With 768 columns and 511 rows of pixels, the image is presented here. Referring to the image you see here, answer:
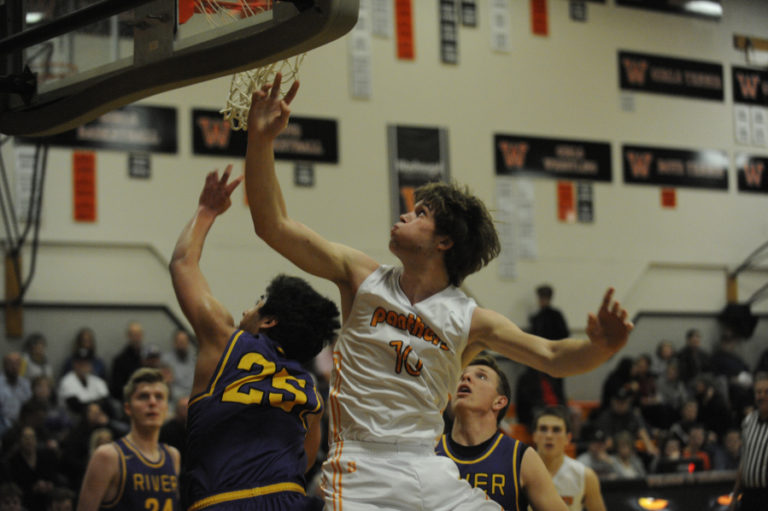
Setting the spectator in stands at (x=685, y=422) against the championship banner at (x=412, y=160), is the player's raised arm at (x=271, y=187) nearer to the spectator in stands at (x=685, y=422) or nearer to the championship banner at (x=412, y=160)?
the championship banner at (x=412, y=160)

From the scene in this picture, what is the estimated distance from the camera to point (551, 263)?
1544 centimetres

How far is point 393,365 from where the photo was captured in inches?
151

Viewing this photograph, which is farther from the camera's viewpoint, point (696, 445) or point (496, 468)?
point (696, 445)

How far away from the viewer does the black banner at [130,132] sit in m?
12.7

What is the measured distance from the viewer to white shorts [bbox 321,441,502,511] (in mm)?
3646

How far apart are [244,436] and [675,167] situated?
1400 cm

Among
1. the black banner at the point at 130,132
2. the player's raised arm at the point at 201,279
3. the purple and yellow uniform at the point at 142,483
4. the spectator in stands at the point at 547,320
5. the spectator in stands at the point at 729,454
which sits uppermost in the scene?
the black banner at the point at 130,132

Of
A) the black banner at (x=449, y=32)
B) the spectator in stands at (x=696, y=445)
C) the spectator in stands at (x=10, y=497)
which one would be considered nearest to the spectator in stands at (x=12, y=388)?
the spectator in stands at (x=10, y=497)

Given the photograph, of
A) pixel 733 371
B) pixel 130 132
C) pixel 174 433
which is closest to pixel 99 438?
pixel 174 433

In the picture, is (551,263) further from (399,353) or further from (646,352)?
(399,353)

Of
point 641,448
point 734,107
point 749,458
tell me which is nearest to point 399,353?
point 749,458

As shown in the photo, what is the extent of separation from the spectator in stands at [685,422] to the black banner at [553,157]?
402cm

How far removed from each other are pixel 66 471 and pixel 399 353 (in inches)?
267

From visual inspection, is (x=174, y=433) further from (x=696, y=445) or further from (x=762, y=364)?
(x=762, y=364)
